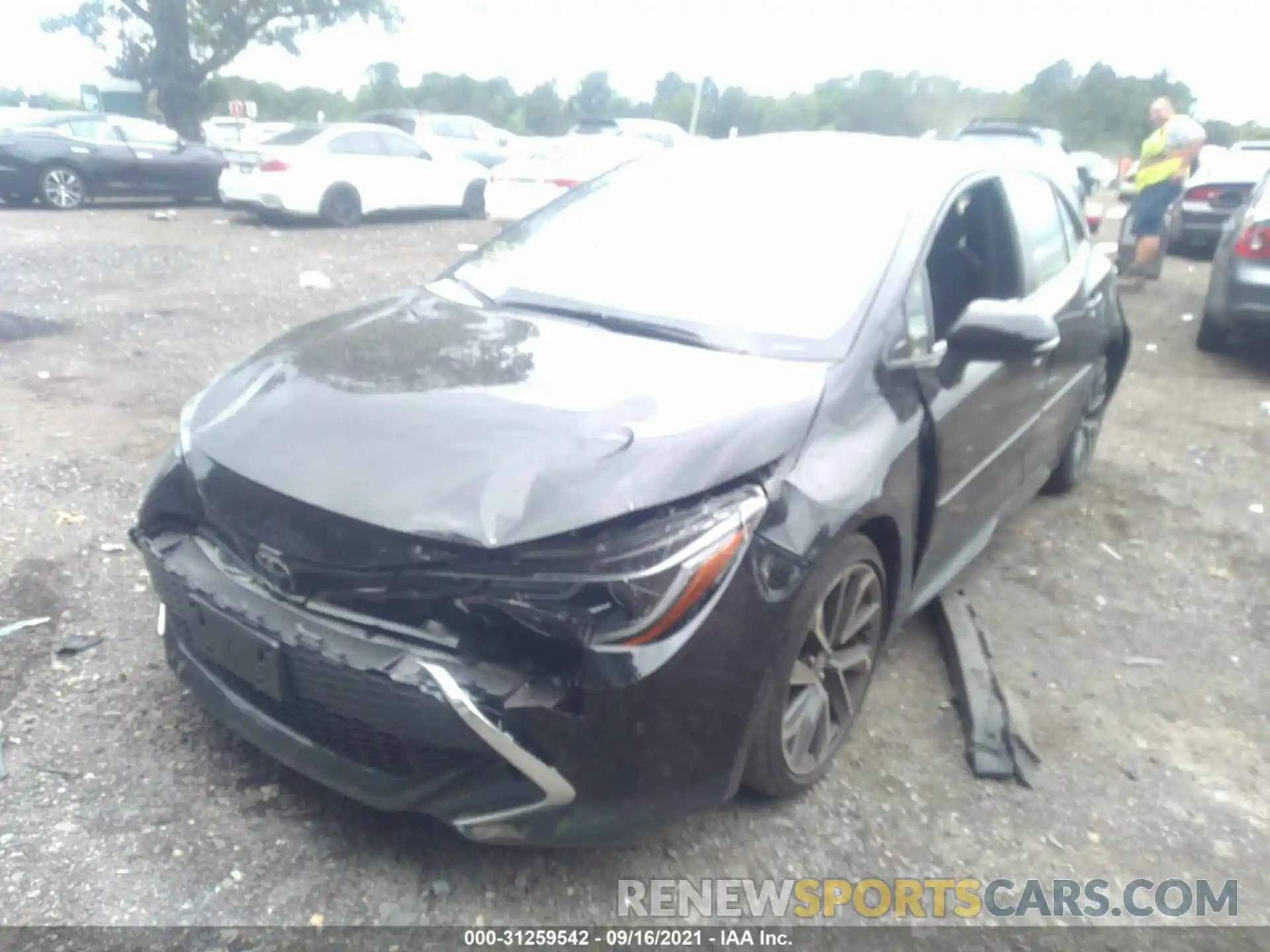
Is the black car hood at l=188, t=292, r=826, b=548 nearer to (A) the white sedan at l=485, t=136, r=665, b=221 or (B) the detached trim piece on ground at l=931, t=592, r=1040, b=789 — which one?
(B) the detached trim piece on ground at l=931, t=592, r=1040, b=789

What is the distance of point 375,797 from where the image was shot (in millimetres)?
2297

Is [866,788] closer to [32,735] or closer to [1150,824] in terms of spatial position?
[1150,824]

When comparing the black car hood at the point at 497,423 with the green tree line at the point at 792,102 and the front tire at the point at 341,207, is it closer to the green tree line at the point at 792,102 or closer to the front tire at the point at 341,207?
the front tire at the point at 341,207

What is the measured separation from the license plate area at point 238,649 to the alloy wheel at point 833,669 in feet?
3.96

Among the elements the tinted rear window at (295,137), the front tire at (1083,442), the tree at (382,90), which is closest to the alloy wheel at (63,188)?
the tinted rear window at (295,137)

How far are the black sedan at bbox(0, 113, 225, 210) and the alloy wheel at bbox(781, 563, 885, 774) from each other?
14.1 metres

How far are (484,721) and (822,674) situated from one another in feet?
3.42

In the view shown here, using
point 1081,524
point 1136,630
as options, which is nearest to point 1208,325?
point 1081,524

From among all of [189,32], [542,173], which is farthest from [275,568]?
[189,32]

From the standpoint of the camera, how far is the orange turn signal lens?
6.89 feet

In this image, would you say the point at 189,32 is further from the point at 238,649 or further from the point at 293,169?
the point at 238,649

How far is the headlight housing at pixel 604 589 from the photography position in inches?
81.9

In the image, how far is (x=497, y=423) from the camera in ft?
7.74

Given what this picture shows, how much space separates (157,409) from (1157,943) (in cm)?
508
